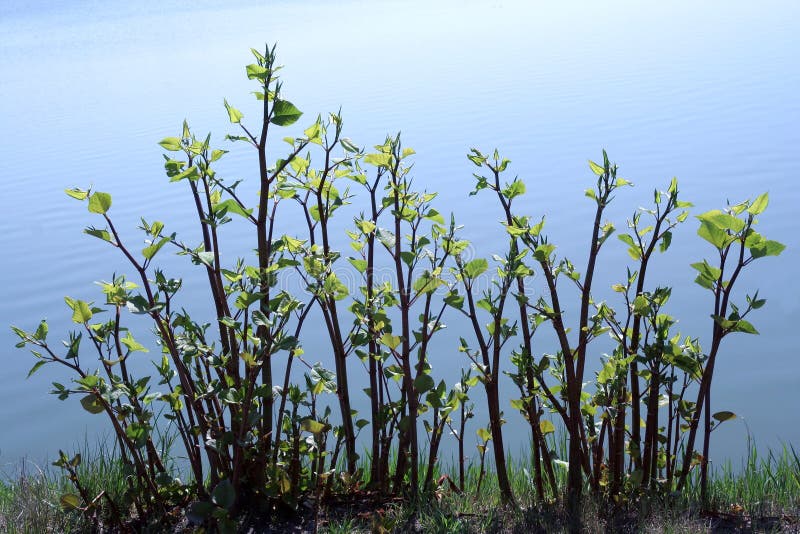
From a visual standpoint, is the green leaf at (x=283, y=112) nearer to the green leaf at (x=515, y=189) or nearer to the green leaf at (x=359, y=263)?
the green leaf at (x=359, y=263)

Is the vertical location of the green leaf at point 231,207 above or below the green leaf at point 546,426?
above

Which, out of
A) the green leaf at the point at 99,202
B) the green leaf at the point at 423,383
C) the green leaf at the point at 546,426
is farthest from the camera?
the green leaf at the point at 546,426

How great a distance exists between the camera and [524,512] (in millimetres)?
2523

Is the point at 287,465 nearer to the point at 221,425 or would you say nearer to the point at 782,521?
the point at 221,425

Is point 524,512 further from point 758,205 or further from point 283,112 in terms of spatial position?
point 283,112

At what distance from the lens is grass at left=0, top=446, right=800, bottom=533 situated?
244 cm

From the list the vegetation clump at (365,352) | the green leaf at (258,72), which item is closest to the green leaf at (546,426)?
the vegetation clump at (365,352)

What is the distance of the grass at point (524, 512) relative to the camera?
244cm

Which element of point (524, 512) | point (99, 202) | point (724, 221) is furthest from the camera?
point (524, 512)

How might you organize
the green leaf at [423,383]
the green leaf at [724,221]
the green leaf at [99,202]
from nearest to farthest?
the green leaf at [724,221], the green leaf at [99,202], the green leaf at [423,383]

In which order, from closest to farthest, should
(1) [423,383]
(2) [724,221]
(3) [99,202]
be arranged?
1. (2) [724,221]
2. (3) [99,202]
3. (1) [423,383]

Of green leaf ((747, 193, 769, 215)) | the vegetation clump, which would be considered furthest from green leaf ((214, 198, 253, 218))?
green leaf ((747, 193, 769, 215))

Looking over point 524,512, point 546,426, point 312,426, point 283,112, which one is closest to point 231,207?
point 283,112

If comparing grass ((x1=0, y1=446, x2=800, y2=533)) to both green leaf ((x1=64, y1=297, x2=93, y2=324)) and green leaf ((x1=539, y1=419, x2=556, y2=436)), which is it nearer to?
green leaf ((x1=539, y1=419, x2=556, y2=436))
